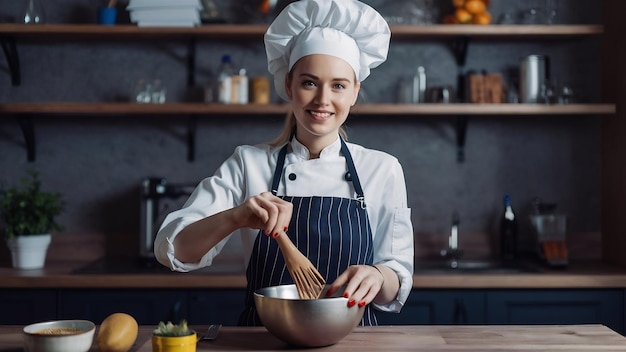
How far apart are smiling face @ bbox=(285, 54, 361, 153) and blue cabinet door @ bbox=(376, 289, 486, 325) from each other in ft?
4.01

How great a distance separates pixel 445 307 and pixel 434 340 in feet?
4.44

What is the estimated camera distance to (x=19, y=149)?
346cm

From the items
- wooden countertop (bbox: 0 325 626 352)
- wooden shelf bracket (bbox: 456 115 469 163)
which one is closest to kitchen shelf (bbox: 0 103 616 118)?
wooden shelf bracket (bbox: 456 115 469 163)

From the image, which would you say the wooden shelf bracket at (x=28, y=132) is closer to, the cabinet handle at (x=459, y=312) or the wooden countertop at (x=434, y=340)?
the wooden countertop at (x=434, y=340)

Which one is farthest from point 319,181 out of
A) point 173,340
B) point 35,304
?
point 35,304

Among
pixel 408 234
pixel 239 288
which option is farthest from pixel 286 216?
pixel 239 288

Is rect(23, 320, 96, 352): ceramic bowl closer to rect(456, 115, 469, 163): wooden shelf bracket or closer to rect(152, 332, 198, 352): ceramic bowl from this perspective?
rect(152, 332, 198, 352): ceramic bowl

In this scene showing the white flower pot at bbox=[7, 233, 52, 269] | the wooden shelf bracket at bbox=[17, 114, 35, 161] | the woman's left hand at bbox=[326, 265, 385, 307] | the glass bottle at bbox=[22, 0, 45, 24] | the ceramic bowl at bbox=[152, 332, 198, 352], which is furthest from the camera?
the wooden shelf bracket at bbox=[17, 114, 35, 161]

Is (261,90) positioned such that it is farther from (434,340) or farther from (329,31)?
(434,340)

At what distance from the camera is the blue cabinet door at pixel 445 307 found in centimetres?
285

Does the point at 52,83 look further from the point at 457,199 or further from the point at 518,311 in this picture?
the point at 518,311

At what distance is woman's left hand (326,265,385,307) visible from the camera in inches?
56.9

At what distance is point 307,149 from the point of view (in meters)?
1.99

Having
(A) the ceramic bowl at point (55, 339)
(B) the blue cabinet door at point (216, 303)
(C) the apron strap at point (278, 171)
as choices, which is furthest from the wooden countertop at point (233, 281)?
(A) the ceramic bowl at point (55, 339)
